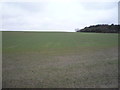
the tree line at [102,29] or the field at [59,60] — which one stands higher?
the tree line at [102,29]

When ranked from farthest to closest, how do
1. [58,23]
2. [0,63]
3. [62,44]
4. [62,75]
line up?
[62,44]
[58,23]
[0,63]
[62,75]

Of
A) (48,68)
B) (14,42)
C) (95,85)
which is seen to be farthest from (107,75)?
(14,42)

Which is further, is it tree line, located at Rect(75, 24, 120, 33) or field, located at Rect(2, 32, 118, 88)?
tree line, located at Rect(75, 24, 120, 33)

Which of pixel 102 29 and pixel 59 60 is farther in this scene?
pixel 102 29

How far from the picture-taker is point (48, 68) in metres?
1.68

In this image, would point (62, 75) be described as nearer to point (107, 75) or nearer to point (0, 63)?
point (107, 75)

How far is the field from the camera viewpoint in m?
1.52

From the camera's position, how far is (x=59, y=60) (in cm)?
179

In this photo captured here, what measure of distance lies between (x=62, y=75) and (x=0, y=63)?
0.94m

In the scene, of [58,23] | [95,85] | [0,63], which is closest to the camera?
[95,85]

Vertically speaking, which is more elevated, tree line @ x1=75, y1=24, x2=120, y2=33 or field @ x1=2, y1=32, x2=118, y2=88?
tree line @ x1=75, y1=24, x2=120, y2=33

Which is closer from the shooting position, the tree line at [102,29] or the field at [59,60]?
the field at [59,60]

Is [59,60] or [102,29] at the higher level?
[102,29]

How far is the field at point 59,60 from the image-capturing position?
4.99ft
